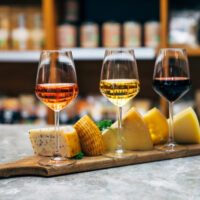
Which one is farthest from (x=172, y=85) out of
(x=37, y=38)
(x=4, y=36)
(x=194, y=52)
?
(x=4, y=36)

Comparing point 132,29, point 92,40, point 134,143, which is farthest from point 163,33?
point 134,143

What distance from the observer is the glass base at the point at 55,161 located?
0.68 meters

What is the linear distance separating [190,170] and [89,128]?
23 centimetres

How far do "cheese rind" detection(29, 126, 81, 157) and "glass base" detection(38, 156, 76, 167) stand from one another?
0.07 feet

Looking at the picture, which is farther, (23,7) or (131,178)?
(23,7)

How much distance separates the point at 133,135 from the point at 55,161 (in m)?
0.21

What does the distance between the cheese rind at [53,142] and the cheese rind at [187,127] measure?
0.27 meters

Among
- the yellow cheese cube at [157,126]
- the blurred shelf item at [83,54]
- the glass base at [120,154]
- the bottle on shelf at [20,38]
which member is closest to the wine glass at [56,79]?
the glass base at [120,154]

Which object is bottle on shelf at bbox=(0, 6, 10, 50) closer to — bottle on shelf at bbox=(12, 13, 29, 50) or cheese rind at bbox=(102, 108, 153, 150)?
bottle on shelf at bbox=(12, 13, 29, 50)

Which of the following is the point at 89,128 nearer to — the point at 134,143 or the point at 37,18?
the point at 134,143

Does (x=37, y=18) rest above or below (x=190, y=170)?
above

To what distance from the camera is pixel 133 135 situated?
2.66ft

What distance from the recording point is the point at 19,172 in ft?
2.14

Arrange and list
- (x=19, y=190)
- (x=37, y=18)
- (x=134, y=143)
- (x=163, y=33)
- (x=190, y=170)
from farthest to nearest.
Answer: (x=37, y=18) < (x=163, y=33) < (x=134, y=143) < (x=190, y=170) < (x=19, y=190)
